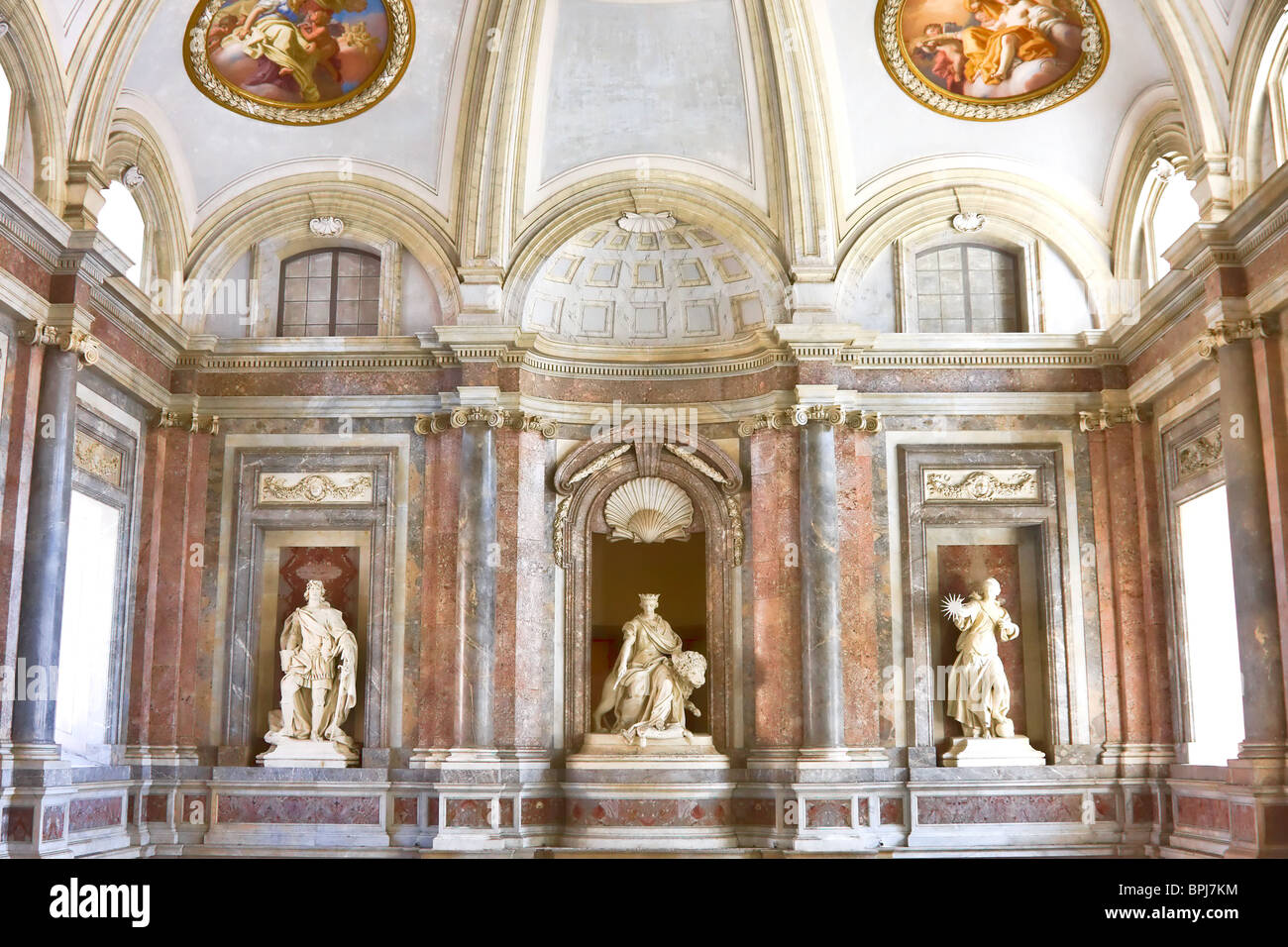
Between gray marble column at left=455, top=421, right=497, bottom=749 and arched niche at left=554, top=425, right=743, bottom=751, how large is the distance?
1.25 meters

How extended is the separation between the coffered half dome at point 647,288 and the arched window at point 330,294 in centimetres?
257

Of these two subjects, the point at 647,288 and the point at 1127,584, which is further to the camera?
the point at 647,288

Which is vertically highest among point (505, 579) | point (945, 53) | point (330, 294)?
point (945, 53)

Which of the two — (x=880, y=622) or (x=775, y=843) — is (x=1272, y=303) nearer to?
(x=880, y=622)

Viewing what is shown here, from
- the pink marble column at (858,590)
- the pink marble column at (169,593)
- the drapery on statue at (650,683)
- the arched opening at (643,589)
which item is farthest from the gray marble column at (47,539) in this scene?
the pink marble column at (858,590)

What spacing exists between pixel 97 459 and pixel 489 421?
209 inches

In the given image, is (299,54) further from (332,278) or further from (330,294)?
(330,294)

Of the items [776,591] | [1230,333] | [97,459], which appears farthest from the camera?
[776,591]

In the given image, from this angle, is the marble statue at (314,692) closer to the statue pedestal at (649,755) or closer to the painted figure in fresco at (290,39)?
the statue pedestal at (649,755)

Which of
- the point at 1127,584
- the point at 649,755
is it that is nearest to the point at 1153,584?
the point at 1127,584

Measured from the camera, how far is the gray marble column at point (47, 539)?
15.8m

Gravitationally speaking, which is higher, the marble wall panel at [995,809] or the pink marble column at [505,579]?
the pink marble column at [505,579]

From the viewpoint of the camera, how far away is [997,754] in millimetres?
19156

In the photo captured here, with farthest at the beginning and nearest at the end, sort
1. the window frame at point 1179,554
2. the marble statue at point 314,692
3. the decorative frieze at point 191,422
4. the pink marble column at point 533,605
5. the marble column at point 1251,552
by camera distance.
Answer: the decorative frieze at point 191,422, the pink marble column at point 533,605, the marble statue at point 314,692, the window frame at point 1179,554, the marble column at point 1251,552
